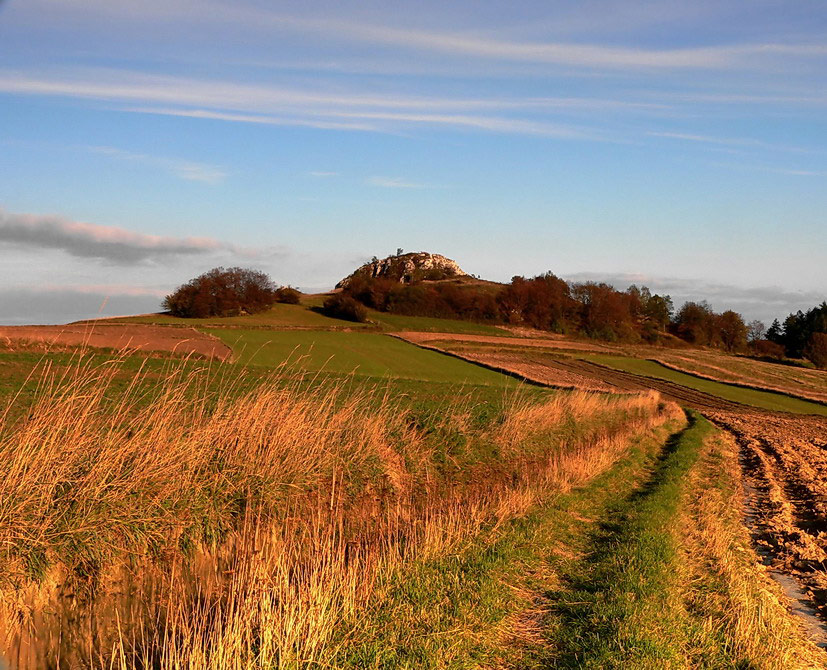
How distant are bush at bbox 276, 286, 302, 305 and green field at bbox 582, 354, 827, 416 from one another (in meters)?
43.0

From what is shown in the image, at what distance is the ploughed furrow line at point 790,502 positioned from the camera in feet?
31.6

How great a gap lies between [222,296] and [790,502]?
69.5 m

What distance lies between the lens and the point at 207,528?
29.7 ft

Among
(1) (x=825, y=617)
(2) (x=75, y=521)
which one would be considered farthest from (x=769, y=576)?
(2) (x=75, y=521)

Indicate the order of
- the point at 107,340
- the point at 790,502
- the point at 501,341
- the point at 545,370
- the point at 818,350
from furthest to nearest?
the point at 818,350, the point at 501,341, the point at 545,370, the point at 107,340, the point at 790,502

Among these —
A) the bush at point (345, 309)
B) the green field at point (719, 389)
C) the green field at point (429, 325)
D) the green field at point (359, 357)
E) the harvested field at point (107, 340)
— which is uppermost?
the bush at point (345, 309)

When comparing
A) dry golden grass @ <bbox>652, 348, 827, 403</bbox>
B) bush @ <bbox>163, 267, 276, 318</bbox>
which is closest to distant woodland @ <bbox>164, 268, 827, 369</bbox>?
bush @ <bbox>163, 267, 276, 318</bbox>

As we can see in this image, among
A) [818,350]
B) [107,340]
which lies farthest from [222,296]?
[818,350]

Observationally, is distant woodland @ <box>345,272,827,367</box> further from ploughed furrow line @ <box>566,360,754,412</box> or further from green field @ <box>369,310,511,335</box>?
ploughed furrow line @ <box>566,360,754,412</box>

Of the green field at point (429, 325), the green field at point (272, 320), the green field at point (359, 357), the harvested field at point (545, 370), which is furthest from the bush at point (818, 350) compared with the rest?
the green field at point (359, 357)

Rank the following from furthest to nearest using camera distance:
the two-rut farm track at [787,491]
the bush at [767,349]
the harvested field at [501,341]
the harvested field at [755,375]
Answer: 1. the bush at [767,349]
2. the harvested field at [501,341]
3. the harvested field at [755,375]
4. the two-rut farm track at [787,491]

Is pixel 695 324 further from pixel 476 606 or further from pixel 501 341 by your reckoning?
pixel 476 606

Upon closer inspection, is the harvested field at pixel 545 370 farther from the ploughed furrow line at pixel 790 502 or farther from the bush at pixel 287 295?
the bush at pixel 287 295

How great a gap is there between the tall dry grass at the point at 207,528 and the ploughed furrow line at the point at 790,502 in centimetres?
369
